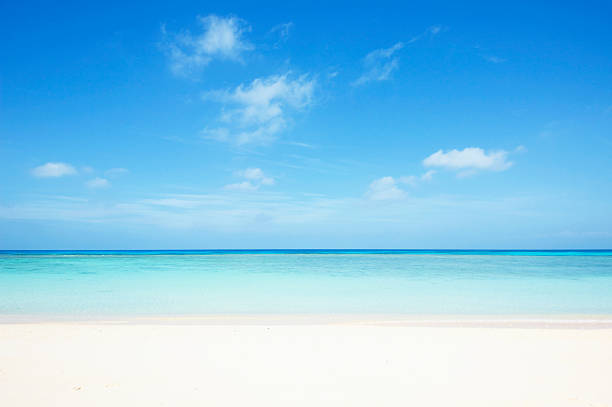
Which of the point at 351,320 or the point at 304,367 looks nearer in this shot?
the point at 304,367

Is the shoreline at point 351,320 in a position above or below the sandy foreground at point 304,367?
below

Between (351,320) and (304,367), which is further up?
(304,367)

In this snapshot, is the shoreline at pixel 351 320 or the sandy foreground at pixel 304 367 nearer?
the sandy foreground at pixel 304 367

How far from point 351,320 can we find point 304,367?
4039 millimetres

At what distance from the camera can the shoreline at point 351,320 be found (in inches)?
311

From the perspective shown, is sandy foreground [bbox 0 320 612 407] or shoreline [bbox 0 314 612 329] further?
shoreline [bbox 0 314 612 329]

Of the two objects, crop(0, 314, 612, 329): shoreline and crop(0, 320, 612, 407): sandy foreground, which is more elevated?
crop(0, 320, 612, 407): sandy foreground

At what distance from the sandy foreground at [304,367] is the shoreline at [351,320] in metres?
0.96

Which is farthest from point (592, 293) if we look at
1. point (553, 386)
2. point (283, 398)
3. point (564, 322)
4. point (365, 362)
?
point (283, 398)

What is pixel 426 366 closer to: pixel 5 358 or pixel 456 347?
pixel 456 347

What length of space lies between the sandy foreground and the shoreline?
3.14ft

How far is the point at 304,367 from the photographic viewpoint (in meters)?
4.74

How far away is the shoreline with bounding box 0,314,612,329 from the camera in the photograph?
25.9 ft

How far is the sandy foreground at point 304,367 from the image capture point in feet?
12.5
